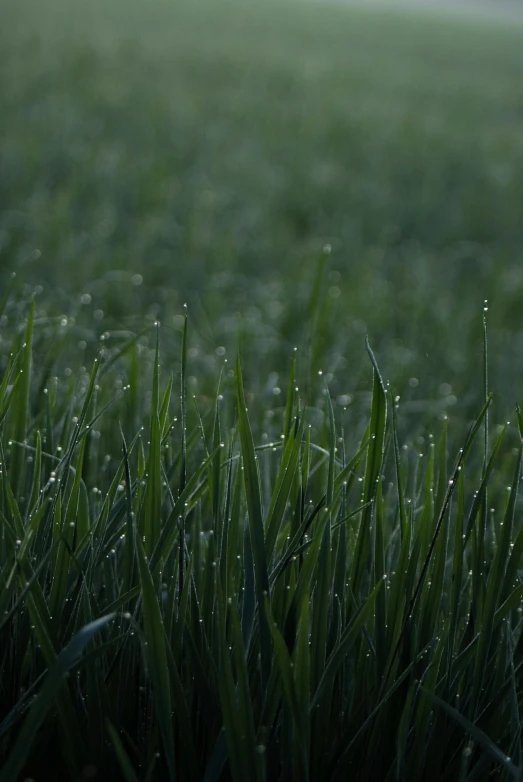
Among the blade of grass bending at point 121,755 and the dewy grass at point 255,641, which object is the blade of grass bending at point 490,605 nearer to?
the dewy grass at point 255,641

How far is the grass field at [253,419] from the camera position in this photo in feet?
2.25

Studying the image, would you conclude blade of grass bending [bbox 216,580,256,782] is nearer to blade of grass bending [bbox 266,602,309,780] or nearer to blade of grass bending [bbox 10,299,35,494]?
blade of grass bending [bbox 266,602,309,780]

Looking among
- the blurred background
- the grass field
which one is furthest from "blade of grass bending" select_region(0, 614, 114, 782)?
the blurred background

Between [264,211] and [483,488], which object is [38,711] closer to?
[483,488]

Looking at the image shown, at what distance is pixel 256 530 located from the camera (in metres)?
0.69

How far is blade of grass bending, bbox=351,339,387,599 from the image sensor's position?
2.44ft

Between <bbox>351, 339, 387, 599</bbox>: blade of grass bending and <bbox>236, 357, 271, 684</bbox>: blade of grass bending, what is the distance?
0.36 ft

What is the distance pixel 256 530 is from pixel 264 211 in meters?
2.70

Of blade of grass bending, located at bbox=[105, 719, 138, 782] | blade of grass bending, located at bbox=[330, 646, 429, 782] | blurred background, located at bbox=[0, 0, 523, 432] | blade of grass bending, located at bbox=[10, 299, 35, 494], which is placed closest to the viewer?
blade of grass bending, located at bbox=[105, 719, 138, 782]

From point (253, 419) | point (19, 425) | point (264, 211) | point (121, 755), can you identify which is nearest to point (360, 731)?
point (121, 755)

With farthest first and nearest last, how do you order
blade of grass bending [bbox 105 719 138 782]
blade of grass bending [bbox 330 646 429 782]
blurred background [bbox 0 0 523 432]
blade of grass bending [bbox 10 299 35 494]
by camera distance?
blurred background [bbox 0 0 523 432] → blade of grass bending [bbox 10 299 35 494] → blade of grass bending [bbox 330 646 429 782] → blade of grass bending [bbox 105 719 138 782]

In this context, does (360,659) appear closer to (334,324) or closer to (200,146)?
(334,324)

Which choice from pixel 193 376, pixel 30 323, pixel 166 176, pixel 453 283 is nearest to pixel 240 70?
pixel 166 176

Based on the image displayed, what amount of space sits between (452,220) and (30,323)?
298cm
